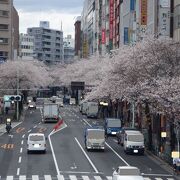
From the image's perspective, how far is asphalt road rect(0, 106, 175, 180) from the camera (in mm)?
43969

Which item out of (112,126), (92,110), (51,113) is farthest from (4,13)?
(112,126)

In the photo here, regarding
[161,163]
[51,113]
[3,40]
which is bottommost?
[161,163]

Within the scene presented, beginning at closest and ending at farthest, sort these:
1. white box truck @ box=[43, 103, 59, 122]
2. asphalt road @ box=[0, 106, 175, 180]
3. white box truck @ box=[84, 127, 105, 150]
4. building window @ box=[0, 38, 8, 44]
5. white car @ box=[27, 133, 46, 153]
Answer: asphalt road @ box=[0, 106, 175, 180] → white car @ box=[27, 133, 46, 153] → white box truck @ box=[84, 127, 105, 150] → white box truck @ box=[43, 103, 59, 122] → building window @ box=[0, 38, 8, 44]

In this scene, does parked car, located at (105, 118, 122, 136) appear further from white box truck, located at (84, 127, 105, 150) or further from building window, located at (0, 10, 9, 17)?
building window, located at (0, 10, 9, 17)

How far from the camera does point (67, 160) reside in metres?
51.3

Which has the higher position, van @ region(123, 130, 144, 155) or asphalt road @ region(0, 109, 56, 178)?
van @ region(123, 130, 144, 155)

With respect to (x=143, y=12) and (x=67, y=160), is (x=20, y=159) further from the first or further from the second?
(x=143, y=12)

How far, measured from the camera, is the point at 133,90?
57.8 meters

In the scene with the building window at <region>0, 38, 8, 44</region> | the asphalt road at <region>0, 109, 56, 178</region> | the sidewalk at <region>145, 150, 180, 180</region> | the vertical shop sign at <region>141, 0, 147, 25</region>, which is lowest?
the sidewalk at <region>145, 150, 180, 180</region>

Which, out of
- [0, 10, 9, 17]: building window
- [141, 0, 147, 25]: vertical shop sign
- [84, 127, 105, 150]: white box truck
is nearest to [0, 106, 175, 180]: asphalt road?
[84, 127, 105, 150]: white box truck

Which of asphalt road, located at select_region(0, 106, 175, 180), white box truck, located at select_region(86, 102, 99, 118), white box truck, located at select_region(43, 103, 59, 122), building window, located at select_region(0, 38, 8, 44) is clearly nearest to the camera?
asphalt road, located at select_region(0, 106, 175, 180)

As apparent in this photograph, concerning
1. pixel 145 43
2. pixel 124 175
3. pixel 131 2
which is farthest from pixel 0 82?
pixel 124 175

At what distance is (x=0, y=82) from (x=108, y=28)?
36.1 m

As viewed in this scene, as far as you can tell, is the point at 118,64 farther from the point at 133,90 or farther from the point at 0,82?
the point at 0,82
